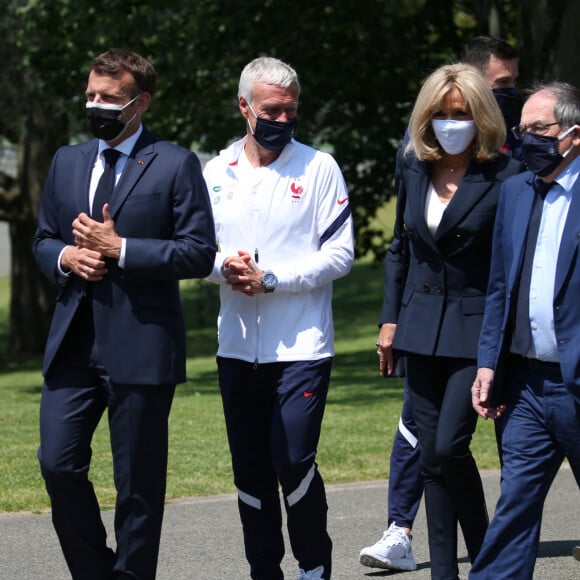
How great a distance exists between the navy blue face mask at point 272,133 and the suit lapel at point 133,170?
522 millimetres

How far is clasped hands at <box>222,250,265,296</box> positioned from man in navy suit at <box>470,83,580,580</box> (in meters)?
0.98

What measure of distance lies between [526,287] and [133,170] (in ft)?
5.03

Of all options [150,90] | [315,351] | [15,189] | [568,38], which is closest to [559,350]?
[315,351]

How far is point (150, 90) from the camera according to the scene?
527 cm

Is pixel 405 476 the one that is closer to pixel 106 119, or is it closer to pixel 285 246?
pixel 285 246

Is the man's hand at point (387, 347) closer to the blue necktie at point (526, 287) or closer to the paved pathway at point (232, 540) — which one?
the blue necktie at point (526, 287)

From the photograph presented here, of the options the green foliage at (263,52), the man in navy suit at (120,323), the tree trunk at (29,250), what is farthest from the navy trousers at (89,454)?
the tree trunk at (29,250)

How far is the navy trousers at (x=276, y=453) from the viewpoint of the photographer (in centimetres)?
545

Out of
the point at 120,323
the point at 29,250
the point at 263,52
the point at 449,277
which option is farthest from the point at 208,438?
the point at 29,250

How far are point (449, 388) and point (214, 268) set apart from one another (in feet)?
3.50

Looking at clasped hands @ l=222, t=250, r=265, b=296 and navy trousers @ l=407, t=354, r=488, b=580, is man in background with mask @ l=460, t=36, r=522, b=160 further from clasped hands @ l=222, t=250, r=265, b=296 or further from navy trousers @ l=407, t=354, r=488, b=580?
clasped hands @ l=222, t=250, r=265, b=296

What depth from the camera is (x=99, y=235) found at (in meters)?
5.00

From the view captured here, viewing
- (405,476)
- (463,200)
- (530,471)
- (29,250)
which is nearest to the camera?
(530,471)

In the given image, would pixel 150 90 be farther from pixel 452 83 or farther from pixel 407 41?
pixel 407 41
